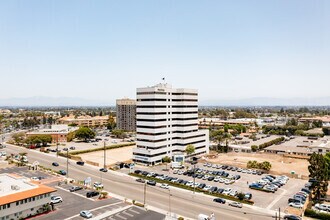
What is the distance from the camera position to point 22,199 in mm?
47625

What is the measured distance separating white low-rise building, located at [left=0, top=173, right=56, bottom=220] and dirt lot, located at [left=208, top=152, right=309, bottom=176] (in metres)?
63.9

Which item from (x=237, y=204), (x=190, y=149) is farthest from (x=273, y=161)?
(x=237, y=204)

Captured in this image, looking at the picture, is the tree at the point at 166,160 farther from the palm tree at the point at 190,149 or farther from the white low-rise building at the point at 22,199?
the white low-rise building at the point at 22,199

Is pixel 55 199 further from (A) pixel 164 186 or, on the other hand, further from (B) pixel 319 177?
(B) pixel 319 177

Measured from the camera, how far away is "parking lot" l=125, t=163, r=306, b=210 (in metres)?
58.3

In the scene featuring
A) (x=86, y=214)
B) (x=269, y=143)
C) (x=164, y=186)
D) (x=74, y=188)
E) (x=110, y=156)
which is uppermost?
(x=86, y=214)

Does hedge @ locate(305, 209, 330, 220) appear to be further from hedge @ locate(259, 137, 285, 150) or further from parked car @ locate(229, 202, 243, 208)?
hedge @ locate(259, 137, 285, 150)

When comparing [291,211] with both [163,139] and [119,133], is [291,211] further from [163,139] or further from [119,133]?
[119,133]

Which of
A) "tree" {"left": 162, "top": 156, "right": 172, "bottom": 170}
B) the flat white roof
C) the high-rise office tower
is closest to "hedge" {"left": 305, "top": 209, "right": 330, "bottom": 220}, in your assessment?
"tree" {"left": 162, "top": 156, "right": 172, "bottom": 170}

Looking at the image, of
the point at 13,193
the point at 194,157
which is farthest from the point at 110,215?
Answer: the point at 194,157

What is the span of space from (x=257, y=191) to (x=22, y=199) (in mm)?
49193

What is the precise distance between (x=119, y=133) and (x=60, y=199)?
111862 millimetres

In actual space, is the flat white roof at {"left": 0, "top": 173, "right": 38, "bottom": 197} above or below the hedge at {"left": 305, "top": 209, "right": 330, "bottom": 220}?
above

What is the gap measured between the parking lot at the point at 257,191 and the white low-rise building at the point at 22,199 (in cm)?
3710
